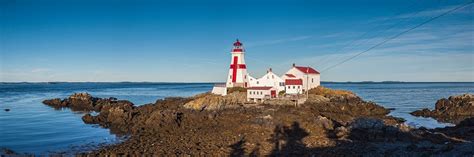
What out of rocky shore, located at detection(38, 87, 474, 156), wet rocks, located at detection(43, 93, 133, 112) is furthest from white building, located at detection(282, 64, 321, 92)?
wet rocks, located at detection(43, 93, 133, 112)

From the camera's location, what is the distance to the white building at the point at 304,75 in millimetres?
45647

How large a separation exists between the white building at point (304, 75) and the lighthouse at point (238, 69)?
464cm

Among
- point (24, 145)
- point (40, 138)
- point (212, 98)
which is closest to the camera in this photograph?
point (24, 145)

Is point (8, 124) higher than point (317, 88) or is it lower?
lower

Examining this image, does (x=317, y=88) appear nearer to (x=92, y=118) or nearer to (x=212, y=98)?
(x=212, y=98)

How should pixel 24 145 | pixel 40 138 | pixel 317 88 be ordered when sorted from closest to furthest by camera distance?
pixel 24 145 → pixel 40 138 → pixel 317 88

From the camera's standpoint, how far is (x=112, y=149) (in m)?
19.0

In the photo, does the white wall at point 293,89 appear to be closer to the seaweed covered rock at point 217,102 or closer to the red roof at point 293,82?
the red roof at point 293,82

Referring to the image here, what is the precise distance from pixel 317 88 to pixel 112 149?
3342 cm

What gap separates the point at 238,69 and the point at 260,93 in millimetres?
6740

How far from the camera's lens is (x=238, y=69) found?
148 feet

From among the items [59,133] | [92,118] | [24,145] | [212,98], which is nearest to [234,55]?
[212,98]

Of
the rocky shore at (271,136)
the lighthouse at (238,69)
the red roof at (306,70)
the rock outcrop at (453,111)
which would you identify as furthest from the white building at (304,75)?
the rocky shore at (271,136)

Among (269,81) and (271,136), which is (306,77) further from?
(271,136)
